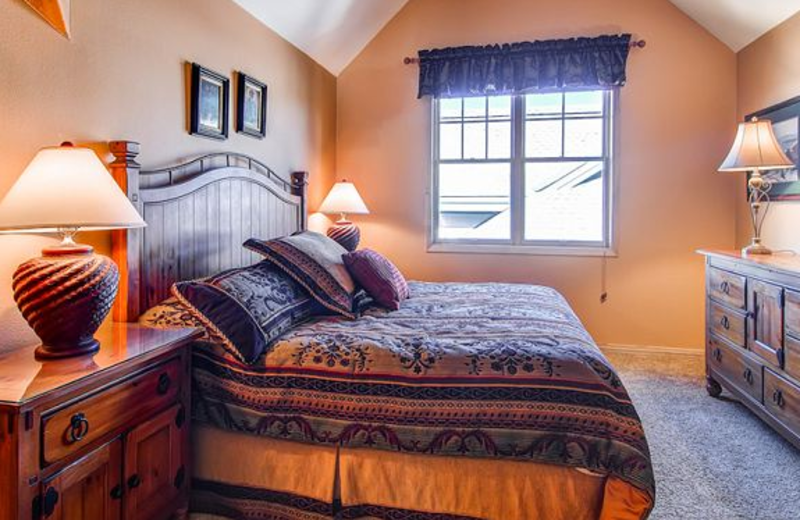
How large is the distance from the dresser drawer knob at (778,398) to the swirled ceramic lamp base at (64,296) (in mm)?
2817

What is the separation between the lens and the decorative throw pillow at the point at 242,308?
181 centimetres

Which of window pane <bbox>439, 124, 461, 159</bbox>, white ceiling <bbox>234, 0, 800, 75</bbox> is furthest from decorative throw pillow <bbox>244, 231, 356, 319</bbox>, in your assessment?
window pane <bbox>439, 124, 461, 159</bbox>

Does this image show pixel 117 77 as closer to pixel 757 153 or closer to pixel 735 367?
pixel 757 153

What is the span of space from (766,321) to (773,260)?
1.12ft

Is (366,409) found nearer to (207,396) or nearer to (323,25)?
(207,396)

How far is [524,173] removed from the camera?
4.20 m

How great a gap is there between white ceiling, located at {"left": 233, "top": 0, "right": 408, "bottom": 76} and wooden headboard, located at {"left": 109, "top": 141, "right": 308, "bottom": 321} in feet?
3.12

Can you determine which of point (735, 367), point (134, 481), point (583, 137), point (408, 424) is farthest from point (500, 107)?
point (134, 481)

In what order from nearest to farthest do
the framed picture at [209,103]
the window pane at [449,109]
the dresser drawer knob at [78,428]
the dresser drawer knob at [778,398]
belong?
the dresser drawer knob at [78,428] → the dresser drawer knob at [778,398] → the framed picture at [209,103] → the window pane at [449,109]

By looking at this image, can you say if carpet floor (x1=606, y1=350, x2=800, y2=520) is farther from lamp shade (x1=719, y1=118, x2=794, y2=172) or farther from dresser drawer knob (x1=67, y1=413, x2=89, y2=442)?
dresser drawer knob (x1=67, y1=413, x2=89, y2=442)

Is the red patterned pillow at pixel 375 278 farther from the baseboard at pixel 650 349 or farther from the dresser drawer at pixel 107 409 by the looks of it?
the baseboard at pixel 650 349

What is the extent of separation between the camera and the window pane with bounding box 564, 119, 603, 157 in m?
4.05

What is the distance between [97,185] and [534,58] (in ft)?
11.2

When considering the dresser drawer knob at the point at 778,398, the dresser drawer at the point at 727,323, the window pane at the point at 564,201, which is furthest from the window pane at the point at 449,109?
the dresser drawer knob at the point at 778,398
